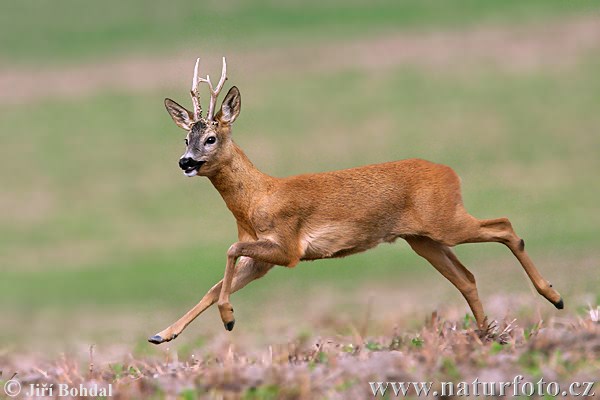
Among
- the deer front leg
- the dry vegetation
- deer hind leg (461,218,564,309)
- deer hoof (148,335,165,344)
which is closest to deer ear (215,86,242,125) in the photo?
the deer front leg

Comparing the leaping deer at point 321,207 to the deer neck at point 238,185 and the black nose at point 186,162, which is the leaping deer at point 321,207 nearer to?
the deer neck at point 238,185

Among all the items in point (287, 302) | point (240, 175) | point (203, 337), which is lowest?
Answer: point (287, 302)

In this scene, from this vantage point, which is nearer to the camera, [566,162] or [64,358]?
[64,358]

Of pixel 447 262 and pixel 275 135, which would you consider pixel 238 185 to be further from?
pixel 275 135

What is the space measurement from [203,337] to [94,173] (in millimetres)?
23598

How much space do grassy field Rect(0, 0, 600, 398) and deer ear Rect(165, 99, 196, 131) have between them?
83.6 inches

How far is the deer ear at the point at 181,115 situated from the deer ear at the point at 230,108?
0.84 feet

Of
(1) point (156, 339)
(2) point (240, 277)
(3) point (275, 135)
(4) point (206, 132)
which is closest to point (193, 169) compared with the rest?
(4) point (206, 132)

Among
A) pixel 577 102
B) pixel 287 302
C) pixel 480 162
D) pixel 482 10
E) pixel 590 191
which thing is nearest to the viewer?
pixel 287 302

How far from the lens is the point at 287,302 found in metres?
22.6

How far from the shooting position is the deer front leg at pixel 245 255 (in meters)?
10.8

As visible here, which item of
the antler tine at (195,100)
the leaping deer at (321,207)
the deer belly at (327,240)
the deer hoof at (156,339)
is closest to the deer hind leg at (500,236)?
the leaping deer at (321,207)

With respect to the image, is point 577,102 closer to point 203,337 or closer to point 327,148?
point 327,148

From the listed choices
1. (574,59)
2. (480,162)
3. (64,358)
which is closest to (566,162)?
(480,162)
